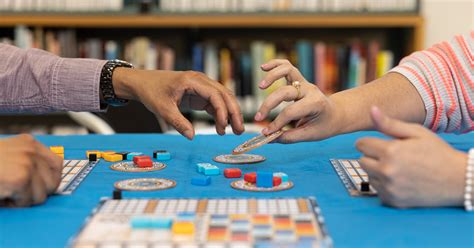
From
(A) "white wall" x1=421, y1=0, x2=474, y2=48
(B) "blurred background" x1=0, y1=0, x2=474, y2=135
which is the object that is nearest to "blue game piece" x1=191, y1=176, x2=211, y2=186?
(B) "blurred background" x1=0, y1=0, x2=474, y2=135

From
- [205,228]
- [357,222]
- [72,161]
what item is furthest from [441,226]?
[72,161]

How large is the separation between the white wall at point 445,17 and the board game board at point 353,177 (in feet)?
7.11

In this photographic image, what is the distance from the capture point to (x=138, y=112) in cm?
230

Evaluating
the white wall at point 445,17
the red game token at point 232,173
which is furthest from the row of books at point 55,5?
the red game token at point 232,173

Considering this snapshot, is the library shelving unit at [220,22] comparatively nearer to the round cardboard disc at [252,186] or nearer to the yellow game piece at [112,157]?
the yellow game piece at [112,157]

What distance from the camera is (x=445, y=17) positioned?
3289 millimetres

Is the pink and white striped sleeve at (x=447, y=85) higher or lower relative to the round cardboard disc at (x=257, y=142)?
higher

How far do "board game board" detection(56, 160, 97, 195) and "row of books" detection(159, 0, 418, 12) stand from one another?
2.02 metres

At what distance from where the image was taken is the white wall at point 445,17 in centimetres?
329

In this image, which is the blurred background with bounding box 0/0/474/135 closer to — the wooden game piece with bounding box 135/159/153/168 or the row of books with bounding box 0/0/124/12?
the row of books with bounding box 0/0/124/12

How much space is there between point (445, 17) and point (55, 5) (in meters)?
1.86

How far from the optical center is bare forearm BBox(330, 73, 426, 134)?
1.47m

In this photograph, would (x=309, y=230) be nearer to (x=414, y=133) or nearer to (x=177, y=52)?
(x=414, y=133)

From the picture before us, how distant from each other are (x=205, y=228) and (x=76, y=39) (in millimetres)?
2796
